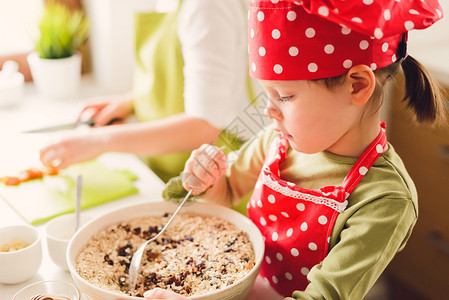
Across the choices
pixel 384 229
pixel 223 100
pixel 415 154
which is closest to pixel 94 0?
pixel 223 100

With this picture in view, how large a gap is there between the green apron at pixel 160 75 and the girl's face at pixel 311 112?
1.75 feet

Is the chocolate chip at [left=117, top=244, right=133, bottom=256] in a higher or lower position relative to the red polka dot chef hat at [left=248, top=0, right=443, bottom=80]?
lower

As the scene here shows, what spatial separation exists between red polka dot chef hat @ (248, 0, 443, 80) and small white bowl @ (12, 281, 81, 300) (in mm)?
421

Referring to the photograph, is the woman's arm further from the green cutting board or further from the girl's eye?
the girl's eye

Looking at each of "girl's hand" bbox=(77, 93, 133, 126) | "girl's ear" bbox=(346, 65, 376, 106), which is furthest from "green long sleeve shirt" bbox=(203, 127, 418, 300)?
"girl's hand" bbox=(77, 93, 133, 126)

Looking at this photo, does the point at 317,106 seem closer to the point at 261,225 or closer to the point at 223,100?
the point at 261,225

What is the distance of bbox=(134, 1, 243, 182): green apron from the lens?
1378mm

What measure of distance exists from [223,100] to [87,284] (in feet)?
2.21

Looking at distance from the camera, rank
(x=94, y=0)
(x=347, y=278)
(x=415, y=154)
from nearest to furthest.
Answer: (x=347, y=278) < (x=415, y=154) < (x=94, y=0)

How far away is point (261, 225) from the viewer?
931 mm

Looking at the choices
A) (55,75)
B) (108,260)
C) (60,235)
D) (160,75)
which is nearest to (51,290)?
(108,260)

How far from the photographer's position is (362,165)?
2.63 ft

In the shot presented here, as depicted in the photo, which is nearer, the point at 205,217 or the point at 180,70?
the point at 205,217

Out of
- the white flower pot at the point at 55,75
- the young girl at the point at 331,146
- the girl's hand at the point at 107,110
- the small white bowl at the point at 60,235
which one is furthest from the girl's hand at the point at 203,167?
the white flower pot at the point at 55,75
